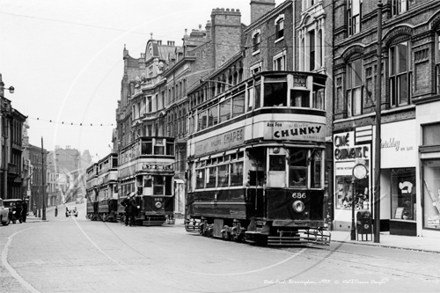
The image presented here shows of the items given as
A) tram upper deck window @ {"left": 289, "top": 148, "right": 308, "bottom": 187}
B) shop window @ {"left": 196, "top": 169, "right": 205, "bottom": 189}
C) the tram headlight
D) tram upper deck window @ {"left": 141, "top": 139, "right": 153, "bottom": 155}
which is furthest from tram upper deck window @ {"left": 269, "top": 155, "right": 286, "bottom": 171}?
tram upper deck window @ {"left": 141, "top": 139, "right": 153, "bottom": 155}

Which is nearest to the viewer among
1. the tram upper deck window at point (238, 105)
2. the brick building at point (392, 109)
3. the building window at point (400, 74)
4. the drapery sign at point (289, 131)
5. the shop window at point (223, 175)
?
the drapery sign at point (289, 131)

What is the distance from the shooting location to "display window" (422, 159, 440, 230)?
27.8m

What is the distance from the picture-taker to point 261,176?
73.2ft

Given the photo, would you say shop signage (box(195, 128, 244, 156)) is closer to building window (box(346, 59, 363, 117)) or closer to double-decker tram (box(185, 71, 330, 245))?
double-decker tram (box(185, 71, 330, 245))

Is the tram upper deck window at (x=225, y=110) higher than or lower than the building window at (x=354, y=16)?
lower

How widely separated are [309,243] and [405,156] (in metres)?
8.52

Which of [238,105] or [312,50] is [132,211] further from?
[238,105]

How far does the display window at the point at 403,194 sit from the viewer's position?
2962cm

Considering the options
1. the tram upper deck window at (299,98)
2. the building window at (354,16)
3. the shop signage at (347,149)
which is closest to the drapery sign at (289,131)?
the tram upper deck window at (299,98)

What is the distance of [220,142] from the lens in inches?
1024

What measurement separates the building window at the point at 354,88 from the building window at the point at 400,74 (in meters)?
2.59

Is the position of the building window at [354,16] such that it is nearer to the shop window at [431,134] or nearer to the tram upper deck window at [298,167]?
the shop window at [431,134]

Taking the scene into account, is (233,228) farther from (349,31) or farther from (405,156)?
(349,31)

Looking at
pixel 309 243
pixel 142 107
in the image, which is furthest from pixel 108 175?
pixel 309 243
